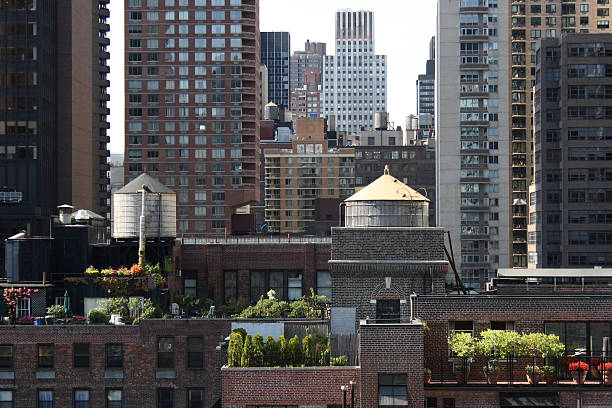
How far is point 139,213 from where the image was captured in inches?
2894

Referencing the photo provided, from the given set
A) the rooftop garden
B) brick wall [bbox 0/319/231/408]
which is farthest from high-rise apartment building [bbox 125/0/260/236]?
the rooftop garden

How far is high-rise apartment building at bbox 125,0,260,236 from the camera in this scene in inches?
6545

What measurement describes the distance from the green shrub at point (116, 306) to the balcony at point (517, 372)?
23004 mm

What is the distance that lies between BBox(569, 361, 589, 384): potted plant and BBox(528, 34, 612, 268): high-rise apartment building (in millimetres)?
112663

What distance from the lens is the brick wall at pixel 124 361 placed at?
55.7 m

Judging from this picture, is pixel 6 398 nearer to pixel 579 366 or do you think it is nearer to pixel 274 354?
pixel 274 354

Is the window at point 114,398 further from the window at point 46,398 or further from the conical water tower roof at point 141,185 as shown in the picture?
the conical water tower roof at point 141,185

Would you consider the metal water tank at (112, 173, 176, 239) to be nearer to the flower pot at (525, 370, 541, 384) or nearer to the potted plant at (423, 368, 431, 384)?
the potted plant at (423, 368, 431, 384)

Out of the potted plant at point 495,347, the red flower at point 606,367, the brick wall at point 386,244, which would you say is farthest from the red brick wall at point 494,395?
the brick wall at point 386,244

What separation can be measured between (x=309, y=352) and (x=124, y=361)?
1466 cm

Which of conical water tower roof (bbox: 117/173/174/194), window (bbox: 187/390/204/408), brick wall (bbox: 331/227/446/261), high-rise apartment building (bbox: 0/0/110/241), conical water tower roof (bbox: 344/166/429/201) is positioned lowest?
window (bbox: 187/390/204/408)

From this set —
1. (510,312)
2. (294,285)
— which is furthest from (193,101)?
(510,312)

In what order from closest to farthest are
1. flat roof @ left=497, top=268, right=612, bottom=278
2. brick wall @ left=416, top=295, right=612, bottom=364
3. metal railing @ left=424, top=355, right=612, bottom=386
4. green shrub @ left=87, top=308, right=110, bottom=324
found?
metal railing @ left=424, top=355, right=612, bottom=386 < brick wall @ left=416, top=295, right=612, bottom=364 < flat roof @ left=497, top=268, right=612, bottom=278 < green shrub @ left=87, top=308, right=110, bottom=324

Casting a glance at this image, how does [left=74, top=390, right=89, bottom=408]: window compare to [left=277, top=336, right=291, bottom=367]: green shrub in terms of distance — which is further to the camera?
[left=74, top=390, right=89, bottom=408]: window
